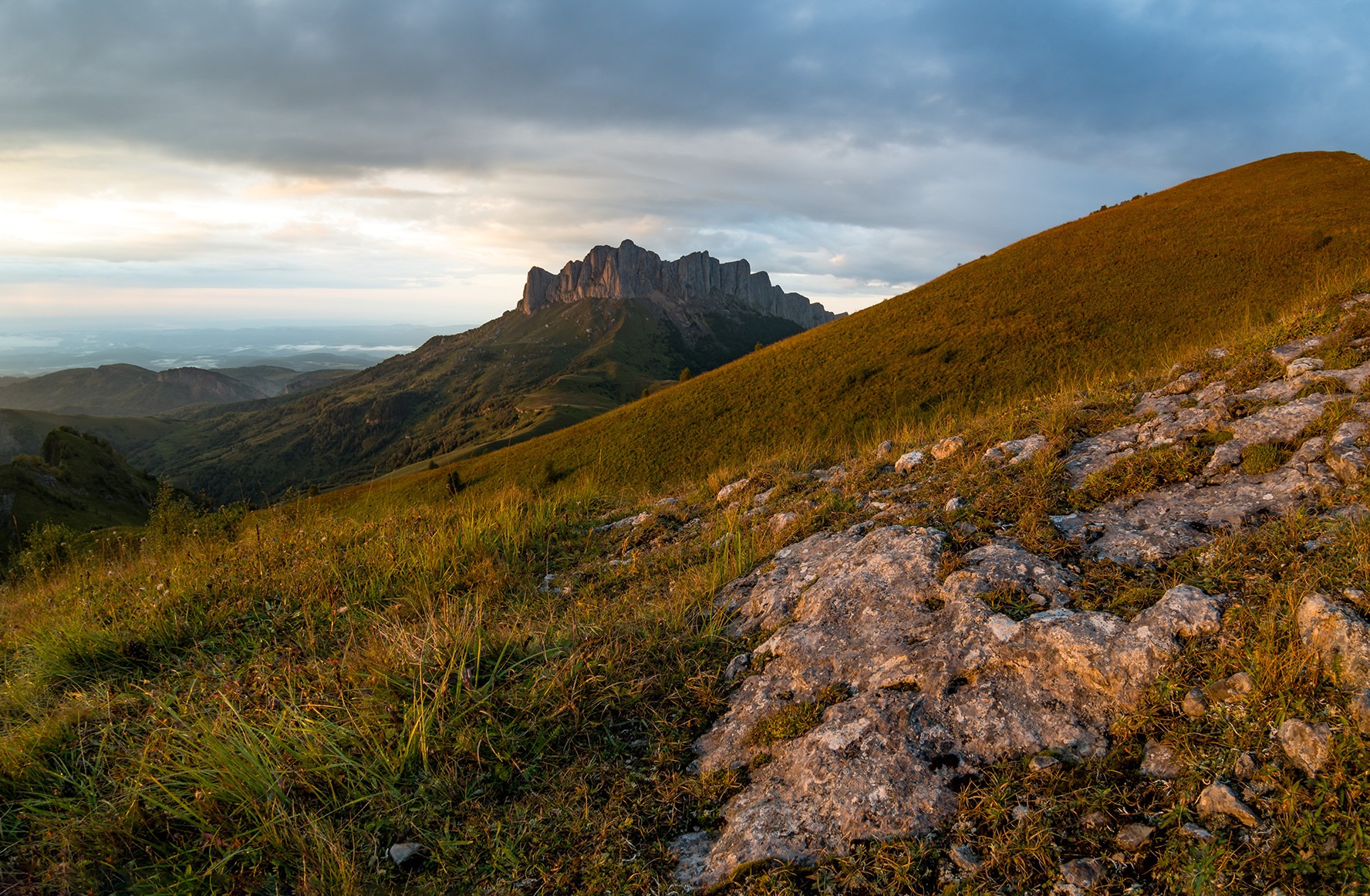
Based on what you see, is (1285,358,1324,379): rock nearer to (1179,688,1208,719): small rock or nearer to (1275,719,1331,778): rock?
(1179,688,1208,719): small rock

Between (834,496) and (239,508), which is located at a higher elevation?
(834,496)

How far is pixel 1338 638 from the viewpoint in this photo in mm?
2938

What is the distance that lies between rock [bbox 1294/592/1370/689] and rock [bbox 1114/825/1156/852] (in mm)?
1254

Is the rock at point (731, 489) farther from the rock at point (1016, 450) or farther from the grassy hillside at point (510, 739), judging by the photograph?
the rock at point (1016, 450)

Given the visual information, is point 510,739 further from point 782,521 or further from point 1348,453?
point 1348,453

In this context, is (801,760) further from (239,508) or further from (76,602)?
(239,508)

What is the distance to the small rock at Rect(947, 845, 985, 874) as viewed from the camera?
2.65m

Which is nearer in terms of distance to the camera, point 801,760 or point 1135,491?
point 801,760

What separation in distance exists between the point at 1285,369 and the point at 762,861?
8.36 metres

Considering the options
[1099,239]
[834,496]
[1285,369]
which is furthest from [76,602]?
[1099,239]

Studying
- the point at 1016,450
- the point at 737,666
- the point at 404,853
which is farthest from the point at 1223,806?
the point at 1016,450

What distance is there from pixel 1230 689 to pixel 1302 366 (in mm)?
5943

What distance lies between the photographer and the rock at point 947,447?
7.59 meters

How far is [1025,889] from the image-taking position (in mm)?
2543
